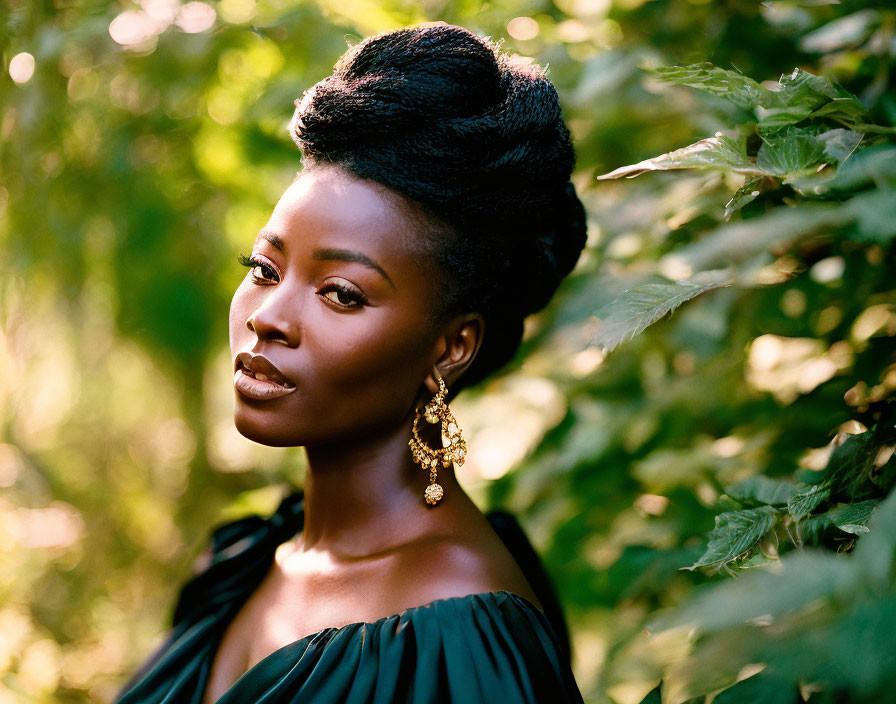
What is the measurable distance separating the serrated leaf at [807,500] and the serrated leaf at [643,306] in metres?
0.24

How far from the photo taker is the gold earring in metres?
1.08

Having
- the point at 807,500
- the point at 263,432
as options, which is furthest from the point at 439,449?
the point at 807,500

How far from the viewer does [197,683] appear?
1.20 m

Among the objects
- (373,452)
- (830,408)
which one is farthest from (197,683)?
(830,408)

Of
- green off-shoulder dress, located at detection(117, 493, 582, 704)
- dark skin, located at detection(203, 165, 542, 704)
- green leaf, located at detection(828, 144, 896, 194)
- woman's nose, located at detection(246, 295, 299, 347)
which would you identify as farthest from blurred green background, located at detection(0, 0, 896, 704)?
woman's nose, located at detection(246, 295, 299, 347)

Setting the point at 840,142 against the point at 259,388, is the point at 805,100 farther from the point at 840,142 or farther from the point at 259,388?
the point at 259,388

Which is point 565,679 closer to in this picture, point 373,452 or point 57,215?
point 373,452

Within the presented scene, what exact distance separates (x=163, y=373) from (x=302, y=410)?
1.87m

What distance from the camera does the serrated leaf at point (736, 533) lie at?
2.81 feet

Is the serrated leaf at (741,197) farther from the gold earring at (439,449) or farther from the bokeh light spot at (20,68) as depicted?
the bokeh light spot at (20,68)

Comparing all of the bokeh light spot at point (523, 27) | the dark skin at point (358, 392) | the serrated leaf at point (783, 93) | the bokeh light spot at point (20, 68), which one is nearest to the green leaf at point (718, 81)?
the serrated leaf at point (783, 93)

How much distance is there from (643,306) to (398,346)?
304mm

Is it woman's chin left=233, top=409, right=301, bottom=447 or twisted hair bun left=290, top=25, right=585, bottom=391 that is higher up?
twisted hair bun left=290, top=25, right=585, bottom=391

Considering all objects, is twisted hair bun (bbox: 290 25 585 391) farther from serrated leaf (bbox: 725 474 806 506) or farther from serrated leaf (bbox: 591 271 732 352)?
serrated leaf (bbox: 725 474 806 506)
